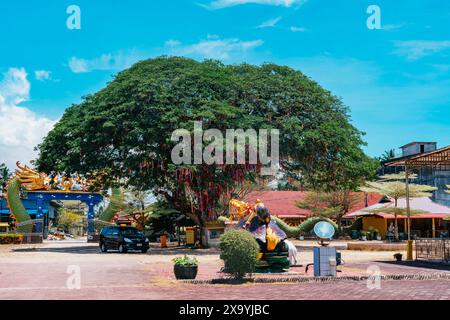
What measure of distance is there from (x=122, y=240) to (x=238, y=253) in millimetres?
16988

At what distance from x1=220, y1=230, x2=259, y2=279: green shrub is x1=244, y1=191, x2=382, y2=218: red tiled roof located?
131 feet

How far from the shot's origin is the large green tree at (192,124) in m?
30.1

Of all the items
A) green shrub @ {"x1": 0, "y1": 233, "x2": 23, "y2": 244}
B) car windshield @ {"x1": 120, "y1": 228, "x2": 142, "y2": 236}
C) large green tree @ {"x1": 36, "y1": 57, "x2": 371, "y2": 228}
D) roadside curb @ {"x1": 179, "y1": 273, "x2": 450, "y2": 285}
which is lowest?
green shrub @ {"x1": 0, "y1": 233, "x2": 23, "y2": 244}

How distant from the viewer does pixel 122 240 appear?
2997 centimetres

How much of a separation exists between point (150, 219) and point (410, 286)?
1436 inches

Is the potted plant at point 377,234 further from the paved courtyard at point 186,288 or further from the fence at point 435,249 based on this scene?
the paved courtyard at point 186,288

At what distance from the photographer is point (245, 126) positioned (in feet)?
98.1

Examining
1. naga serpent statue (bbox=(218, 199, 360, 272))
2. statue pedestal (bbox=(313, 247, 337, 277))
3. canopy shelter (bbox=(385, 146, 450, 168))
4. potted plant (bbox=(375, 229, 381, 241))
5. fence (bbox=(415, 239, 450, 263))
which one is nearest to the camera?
statue pedestal (bbox=(313, 247, 337, 277))

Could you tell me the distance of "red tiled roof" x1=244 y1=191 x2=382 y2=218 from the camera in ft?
181

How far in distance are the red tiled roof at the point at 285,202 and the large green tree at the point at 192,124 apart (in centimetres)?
2011

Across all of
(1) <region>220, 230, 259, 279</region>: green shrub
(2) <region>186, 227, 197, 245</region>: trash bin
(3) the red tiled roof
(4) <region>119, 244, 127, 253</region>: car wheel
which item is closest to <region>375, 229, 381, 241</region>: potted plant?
(3) the red tiled roof

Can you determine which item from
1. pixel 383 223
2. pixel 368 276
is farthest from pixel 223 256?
pixel 383 223

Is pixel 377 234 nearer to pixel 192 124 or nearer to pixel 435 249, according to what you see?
pixel 192 124

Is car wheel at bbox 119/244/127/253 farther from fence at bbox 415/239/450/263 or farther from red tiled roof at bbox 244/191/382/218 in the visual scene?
red tiled roof at bbox 244/191/382/218
